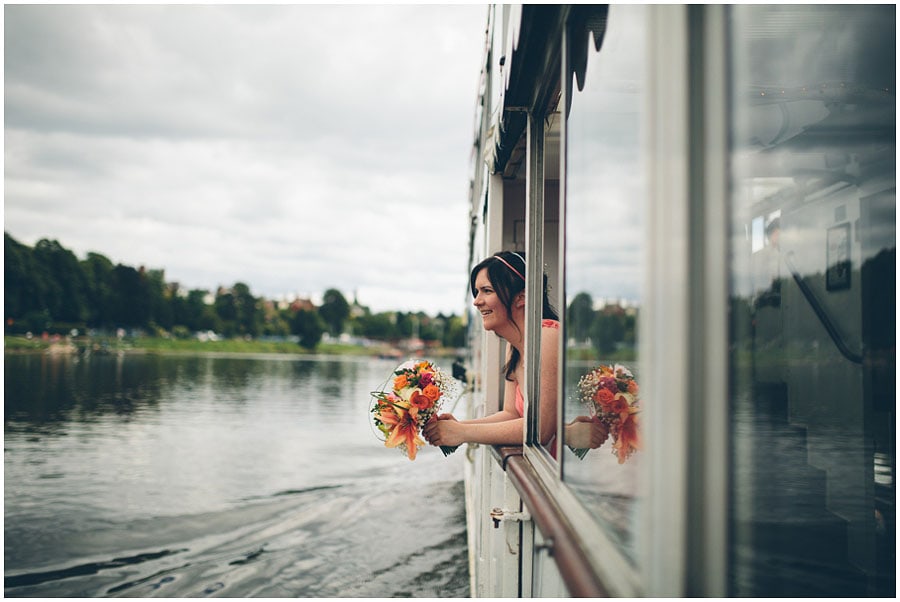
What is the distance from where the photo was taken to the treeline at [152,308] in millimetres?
61191

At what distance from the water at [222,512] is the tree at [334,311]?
3112 inches

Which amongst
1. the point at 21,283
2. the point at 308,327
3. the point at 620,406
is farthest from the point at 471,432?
the point at 308,327

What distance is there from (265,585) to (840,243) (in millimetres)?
4557

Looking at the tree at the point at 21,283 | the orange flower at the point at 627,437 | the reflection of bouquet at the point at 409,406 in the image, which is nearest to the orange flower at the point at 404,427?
the reflection of bouquet at the point at 409,406

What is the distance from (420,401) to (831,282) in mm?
1614

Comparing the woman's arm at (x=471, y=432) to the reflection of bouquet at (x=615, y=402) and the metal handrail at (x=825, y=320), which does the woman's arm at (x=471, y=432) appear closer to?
the reflection of bouquet at (x=615, y=402)

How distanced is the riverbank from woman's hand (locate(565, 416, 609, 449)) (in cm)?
5772

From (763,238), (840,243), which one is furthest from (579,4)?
(840,243)

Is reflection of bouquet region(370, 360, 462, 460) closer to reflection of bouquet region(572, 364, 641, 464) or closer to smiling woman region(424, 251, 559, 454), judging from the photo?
smiling woman region(424, 251, 559, 454)

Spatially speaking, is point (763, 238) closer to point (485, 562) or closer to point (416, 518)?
point (485, 562)

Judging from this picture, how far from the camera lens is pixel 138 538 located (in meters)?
6.70

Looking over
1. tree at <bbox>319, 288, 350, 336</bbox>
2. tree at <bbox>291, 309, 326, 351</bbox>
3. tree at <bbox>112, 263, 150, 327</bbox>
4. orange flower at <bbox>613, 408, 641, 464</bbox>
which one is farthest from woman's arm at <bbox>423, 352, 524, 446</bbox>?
tree at <bbox>319, 288, 350, 336</bbox>

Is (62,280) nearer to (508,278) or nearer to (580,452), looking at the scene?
(508,278)

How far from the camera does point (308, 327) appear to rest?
302 feet
